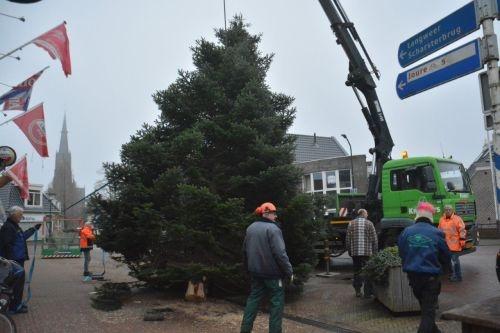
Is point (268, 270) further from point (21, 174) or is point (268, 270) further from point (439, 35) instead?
point (21, 174)

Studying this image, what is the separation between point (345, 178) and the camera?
37.3 m

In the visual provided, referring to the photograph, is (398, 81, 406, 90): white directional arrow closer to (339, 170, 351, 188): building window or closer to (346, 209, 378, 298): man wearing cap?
(346, 209, 378, 298): man wearing cap

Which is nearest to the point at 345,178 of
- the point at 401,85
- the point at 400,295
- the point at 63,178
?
the point at 400,295

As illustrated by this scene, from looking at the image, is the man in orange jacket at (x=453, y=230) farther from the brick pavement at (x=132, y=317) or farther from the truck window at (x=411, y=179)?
the brick pavement at (x=132, y=317)

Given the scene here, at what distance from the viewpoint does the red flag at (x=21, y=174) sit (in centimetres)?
837

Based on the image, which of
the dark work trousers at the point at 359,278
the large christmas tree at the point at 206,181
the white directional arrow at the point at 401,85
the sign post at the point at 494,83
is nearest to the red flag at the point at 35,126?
the large christmas tree at the point at 206,181

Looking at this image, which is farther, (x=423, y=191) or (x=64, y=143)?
(x=64, y=143)

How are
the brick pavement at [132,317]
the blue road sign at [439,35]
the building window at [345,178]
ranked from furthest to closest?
the building window at [345,178] → the brick pavement at [132,317] → the blue road sign at [439,35]

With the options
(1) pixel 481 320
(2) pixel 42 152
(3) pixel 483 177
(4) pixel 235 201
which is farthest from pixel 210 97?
(3) pixel 483 177

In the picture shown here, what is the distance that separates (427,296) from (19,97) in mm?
10591

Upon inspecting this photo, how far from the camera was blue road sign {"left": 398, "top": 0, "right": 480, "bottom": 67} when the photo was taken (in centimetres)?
515

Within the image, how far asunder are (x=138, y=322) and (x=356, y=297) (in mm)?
4200

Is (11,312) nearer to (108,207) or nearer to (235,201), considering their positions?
(108,207)

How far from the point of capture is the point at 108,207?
8672 millimetres
